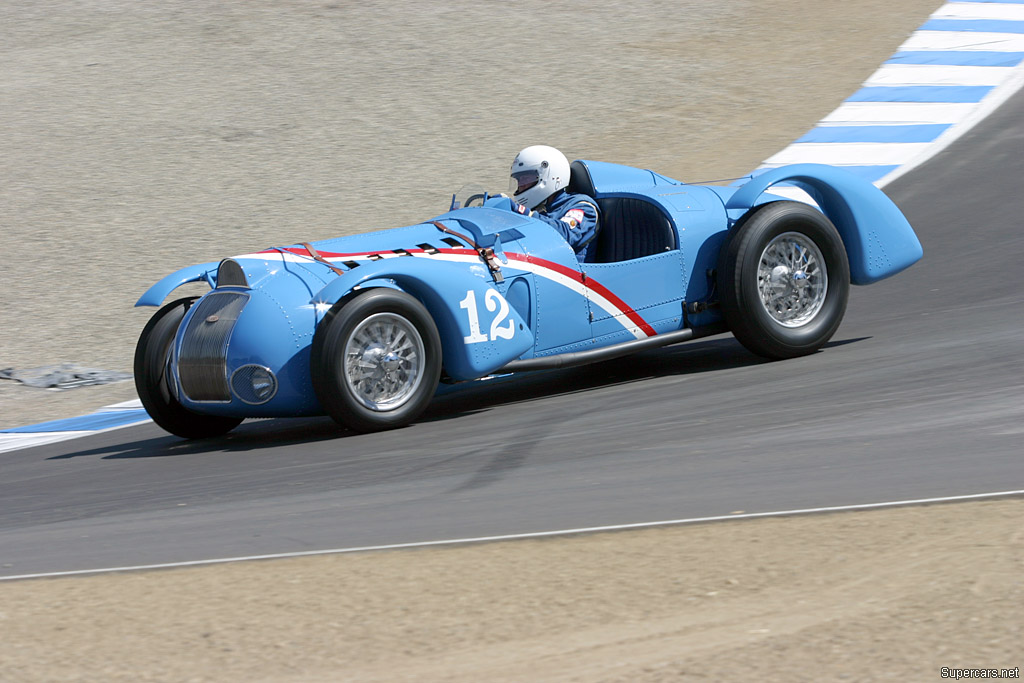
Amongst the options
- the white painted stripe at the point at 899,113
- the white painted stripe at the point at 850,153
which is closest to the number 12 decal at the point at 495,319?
the white painted stripe at the point at 850,153

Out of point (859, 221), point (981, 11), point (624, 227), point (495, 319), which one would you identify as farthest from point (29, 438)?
point (981, 11)

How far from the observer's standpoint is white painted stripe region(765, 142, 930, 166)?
496 inches

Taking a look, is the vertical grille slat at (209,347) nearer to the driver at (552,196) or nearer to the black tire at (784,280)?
the driver at (552,196)

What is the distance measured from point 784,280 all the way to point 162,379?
136 inches

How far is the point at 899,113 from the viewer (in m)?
14.1

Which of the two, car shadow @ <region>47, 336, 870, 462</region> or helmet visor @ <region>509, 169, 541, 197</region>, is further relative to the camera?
helmet visor @ <region>509, 169, 541, 197</region>

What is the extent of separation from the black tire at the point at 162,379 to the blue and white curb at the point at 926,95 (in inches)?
271

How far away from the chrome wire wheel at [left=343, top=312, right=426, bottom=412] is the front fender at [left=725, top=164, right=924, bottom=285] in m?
2.31

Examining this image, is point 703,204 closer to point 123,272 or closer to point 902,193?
point 902,193

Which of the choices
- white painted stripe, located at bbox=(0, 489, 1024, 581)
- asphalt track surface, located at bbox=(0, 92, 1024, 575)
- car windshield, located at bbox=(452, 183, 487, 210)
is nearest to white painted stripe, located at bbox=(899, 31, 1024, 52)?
asphalt track surface, located at bbox=(0, 92, 1024, 575)

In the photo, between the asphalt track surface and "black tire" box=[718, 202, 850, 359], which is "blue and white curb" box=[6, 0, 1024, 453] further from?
"black tire" box=[718, 202, 850, 359]

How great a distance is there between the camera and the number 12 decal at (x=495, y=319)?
6.68m

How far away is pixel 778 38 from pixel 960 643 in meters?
15.6

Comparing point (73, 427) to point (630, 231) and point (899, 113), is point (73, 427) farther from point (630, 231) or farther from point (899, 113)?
point (899, 113)
